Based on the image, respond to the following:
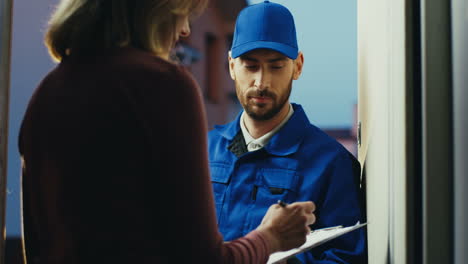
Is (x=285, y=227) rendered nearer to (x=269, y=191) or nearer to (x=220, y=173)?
(x=269, y=191)

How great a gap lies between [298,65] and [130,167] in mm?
1018

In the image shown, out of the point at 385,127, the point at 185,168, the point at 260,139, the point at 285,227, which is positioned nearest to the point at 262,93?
the point at 260,139

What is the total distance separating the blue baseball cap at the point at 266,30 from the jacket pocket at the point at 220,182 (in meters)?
0.33

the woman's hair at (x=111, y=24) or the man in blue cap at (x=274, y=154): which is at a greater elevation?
the woman's hair at (x=111, y=24)

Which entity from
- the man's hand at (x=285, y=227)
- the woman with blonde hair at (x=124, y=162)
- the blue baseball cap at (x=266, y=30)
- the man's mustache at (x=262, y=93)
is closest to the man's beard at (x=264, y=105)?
the man's mustache at (x=262, y=93)

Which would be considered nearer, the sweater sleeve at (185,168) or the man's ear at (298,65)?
the sweater sleeve at (185,168)

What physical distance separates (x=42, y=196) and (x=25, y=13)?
1.89 metres

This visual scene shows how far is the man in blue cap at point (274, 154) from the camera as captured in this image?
1.41m

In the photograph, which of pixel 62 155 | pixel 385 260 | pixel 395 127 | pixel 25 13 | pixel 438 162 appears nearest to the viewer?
pixel 62 155

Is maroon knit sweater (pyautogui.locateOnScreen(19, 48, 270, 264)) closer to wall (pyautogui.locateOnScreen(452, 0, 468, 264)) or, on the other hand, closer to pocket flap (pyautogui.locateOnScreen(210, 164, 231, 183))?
wall (pyautogui.locateOnScreen(452, 0, 468, 264))

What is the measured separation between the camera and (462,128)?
33.2 inches

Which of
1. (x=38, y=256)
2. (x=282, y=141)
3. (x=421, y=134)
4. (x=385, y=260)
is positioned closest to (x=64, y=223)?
(x=38, y=256)

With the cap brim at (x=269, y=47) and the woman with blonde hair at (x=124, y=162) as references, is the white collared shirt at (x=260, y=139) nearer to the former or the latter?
the cap brim at (x=269, y=47)

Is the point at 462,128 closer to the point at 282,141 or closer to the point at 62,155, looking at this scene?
the point at 62,155
